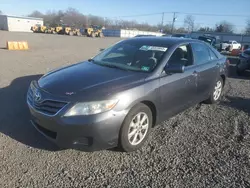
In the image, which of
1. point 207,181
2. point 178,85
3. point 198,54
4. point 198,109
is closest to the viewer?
point 207,181

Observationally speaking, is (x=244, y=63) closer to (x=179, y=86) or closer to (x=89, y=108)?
(x=179, y=86)

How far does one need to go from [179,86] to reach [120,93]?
4.37 ft

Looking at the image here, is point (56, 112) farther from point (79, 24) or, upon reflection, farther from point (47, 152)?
point (79, 24)

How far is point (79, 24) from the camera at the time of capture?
99.9 meters

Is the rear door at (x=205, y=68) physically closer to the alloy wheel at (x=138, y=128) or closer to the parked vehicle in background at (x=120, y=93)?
the parked vehicle in background at (x=120, y=93)

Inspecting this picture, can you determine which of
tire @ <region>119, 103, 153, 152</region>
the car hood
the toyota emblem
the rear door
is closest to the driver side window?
the rear door

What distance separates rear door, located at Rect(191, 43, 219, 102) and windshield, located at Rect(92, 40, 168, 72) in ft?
3.05

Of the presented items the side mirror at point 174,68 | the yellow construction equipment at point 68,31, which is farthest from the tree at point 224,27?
the side mirror at point 174,68

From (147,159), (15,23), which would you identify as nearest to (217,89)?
(147,159)

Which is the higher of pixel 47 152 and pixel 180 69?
pixel 180 69

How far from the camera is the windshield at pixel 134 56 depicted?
12.4ft

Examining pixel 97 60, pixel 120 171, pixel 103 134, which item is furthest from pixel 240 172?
pixel 97 60

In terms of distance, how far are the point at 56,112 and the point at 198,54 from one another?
3075 millimetres

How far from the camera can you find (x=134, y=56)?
13.3 feet
